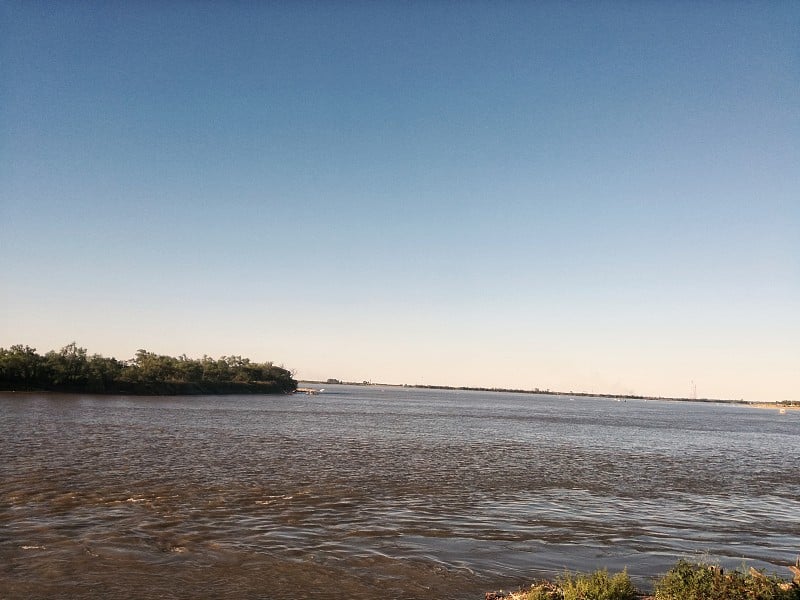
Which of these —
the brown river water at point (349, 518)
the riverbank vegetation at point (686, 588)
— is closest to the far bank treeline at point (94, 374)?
the brown river water at point (349, 518)

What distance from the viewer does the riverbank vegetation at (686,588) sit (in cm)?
1239

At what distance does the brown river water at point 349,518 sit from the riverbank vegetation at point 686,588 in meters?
2.65

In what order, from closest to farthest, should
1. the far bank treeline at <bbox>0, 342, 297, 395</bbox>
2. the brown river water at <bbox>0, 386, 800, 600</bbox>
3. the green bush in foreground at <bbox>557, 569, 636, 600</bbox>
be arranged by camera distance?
the green bush in foreground at <bbox>557, 569, 636, 600</bbox> < the brown river water at <bbox>0, 386, 800, 600</bbox> < the far bank treeline at <bbox>0, 342, 297, 395</bbox>

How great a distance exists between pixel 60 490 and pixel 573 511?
23.4 metres

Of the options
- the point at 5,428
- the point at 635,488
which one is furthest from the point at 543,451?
the point at 5,428

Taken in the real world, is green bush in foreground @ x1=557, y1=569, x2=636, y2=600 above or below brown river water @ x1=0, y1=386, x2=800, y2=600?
above

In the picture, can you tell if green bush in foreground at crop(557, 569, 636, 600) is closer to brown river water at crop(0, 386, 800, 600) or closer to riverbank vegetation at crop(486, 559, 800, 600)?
riverbank vegetation at crop(486, 559, 800, 600)

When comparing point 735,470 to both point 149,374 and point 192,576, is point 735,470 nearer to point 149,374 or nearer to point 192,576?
point 192,576

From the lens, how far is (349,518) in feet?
74.5

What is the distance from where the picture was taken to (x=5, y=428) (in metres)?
50.1

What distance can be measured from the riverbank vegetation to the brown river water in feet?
8.68

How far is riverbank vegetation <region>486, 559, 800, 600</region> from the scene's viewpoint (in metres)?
12.4

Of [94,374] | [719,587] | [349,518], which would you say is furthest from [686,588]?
[94,374]

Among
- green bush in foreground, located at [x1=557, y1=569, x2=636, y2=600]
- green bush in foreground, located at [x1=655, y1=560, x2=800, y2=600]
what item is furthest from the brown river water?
green bush in foreground, located at [x1=655, y1=560, x2=800, y2=600]
